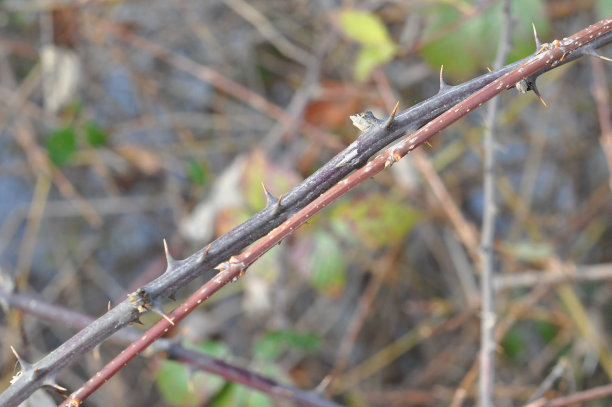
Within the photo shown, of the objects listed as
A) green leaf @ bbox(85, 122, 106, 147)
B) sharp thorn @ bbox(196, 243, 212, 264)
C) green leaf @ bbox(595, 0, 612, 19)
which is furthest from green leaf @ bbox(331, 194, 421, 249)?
sharp thorn @ bbox(196, 243, 212, 264)

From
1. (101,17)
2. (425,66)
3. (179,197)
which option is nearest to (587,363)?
(425,66)

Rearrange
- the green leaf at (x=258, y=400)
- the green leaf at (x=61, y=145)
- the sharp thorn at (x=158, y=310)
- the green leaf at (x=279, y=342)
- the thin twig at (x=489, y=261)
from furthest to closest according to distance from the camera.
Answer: the green leaf at (x=61, y=145) → the green leaf at (x=279, y=342) → the green leaf at (x=258, y=400) → the thin twig at (x=489, y=261) → the sharp thorn at (x=158, y=310)

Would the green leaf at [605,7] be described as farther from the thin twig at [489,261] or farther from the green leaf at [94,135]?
the green leaf at [94,135]

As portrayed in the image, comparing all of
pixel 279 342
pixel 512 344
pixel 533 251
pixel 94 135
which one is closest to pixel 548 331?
pixel 512 344

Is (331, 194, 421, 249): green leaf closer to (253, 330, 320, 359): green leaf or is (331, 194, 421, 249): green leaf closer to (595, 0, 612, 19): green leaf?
(253, 330, 320, 359): green leaf

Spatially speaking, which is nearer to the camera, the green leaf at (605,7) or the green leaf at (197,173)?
the green leaf at (605,7)

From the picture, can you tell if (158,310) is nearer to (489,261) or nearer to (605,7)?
(489,261)

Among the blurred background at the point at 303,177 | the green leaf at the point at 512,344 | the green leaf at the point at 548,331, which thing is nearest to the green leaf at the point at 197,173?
the blurred background at the point at 303,177

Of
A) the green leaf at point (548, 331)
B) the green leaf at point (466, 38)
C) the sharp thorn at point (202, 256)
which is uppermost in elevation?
the green leaf at point (466, 38)
